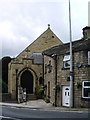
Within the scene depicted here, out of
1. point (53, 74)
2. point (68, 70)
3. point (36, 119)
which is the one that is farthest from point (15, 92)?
point (36, 119)

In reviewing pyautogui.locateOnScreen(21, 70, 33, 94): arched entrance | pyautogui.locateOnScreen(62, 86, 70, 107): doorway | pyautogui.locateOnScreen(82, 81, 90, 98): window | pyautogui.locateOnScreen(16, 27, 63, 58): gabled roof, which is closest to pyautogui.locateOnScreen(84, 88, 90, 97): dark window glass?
pyautogui.locateOnScreen(82, 81, 90, 98): window

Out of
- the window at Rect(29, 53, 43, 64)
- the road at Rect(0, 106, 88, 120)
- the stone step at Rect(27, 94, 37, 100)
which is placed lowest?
the stone step at Rect(27, 94, 37, 100)

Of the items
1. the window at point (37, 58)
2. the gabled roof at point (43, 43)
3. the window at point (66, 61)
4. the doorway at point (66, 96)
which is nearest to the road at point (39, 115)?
the doorway at point (66, 96)

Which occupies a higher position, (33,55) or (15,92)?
(33,55)

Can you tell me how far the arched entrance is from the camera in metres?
41.1

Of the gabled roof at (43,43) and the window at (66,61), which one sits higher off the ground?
the gabled roof at (43,43)

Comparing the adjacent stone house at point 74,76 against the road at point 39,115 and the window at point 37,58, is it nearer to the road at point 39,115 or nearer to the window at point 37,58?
the road at point 39,115

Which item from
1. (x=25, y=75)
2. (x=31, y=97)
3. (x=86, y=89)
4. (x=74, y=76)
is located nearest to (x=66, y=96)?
(x=74, y=76)

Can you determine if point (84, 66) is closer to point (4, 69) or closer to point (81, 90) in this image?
point (81, 90)

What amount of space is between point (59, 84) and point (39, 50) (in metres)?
20.5

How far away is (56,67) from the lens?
30.2 m

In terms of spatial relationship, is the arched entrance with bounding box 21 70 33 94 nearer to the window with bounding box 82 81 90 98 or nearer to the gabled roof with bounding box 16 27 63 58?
the gabled roof with bounding box 16 27 63 58

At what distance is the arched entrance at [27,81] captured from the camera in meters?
41.1

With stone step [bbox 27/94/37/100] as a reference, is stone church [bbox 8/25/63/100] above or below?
above
